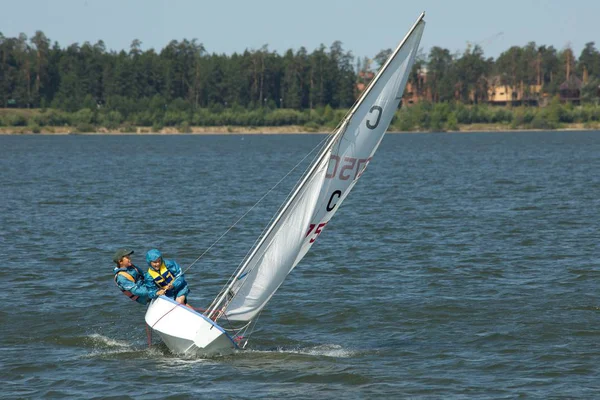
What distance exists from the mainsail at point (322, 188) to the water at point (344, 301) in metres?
1.45

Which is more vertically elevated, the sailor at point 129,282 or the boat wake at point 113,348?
the sailor at point 129,282

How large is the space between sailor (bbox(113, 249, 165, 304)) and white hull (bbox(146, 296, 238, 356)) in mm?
274

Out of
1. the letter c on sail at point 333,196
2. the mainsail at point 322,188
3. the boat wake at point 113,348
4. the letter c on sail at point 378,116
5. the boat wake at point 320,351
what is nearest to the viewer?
the mainsail at point 322,188

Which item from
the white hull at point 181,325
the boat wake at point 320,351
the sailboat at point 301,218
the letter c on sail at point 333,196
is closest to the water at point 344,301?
the boat wake at point 320,351

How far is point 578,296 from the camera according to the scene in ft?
81.1

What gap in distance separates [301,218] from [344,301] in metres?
6.92

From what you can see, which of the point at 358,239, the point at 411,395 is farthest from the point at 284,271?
the point at 358,239

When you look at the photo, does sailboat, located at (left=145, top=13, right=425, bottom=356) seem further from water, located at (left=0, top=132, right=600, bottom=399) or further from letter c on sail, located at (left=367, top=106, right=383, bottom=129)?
water, located at (left=0, top=132, right=600, bottom=399)

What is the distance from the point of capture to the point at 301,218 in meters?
18.3

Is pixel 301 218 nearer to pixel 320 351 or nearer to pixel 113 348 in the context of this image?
pixel 320 351

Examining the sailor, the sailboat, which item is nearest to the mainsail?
the sailboat

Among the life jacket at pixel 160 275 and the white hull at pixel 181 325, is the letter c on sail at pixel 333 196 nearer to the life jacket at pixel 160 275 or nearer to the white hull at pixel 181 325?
the white hull at pixel 181 325

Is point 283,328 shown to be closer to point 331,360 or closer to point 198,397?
point 331,360

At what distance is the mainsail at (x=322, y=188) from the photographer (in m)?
17.3
